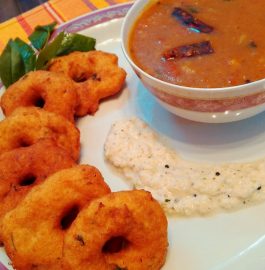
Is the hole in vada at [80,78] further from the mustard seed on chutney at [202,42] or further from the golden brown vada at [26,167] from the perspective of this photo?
the golden brown vada at [26,167]

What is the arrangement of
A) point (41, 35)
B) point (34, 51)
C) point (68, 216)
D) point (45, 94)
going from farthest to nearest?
point (41, 35) < point (34, 51) < point (45, 94) < point (68, 216)

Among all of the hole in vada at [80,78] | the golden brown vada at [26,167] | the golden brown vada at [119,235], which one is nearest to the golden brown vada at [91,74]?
the hole in vada at [80,78]

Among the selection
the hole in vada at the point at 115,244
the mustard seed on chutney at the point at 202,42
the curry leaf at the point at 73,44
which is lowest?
the hole in vada at the point at 115,244

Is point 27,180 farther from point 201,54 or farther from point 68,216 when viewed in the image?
point 201,54

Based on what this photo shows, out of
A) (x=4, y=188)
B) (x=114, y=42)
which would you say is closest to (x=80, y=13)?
(x=114, y=42)

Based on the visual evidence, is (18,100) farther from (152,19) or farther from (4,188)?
(152,19)

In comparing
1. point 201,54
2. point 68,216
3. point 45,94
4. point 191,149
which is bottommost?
point 191,149

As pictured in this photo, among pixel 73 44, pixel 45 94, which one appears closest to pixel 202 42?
pixel 45 94

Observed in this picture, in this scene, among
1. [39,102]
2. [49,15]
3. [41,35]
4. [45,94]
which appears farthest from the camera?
[49,15]
